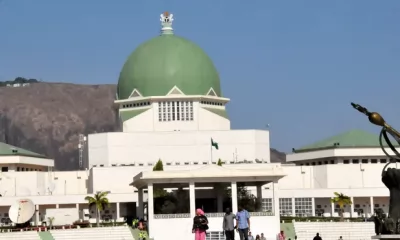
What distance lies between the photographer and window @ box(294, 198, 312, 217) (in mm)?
100625

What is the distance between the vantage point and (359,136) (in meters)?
109

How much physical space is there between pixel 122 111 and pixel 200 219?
67847 millimetres

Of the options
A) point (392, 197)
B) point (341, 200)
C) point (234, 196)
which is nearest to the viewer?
point (392, 197)

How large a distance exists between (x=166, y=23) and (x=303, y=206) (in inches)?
769

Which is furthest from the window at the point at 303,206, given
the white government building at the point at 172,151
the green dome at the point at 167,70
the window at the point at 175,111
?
the green dome at the point at 167,70

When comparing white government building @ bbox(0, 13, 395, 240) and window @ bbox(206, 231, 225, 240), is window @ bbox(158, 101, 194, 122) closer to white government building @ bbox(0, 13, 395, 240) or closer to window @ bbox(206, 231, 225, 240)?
white government building @ bbox(0, 13, 395, 240)

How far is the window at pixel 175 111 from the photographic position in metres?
101

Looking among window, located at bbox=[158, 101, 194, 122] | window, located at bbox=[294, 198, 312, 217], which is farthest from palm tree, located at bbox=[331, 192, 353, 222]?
window, located at bbox=[158, 101, 194, 122]

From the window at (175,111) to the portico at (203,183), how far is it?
21.0 metres

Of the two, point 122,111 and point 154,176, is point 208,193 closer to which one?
point 154,176

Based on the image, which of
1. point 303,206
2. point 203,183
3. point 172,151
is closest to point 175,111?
point 172,151

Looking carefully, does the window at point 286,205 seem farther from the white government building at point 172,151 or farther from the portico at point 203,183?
the portico at point 203,183

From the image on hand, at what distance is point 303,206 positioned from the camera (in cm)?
10081

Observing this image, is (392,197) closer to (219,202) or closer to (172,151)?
(219,202)
